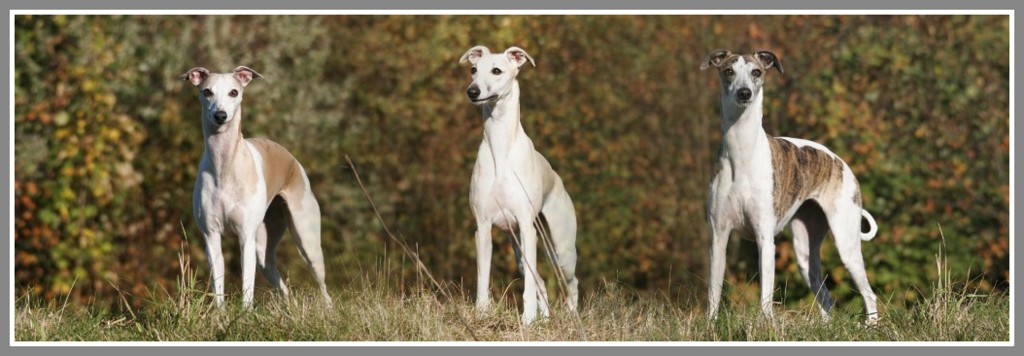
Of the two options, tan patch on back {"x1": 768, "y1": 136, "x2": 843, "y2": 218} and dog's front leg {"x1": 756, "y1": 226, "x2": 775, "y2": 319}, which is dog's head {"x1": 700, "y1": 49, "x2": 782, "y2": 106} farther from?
dog's front leg {"x1": 756, "y1": 226, "x2": 775, "y2": 319}

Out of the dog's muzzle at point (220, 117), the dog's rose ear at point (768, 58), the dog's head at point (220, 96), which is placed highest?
the dog's rose ear at point (768, 58)

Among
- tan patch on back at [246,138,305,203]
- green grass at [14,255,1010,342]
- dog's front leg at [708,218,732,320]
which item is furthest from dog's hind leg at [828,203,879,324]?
tan patch on back at [246,138,305,203]

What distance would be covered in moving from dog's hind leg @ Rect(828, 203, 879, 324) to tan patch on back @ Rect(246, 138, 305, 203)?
3509mm

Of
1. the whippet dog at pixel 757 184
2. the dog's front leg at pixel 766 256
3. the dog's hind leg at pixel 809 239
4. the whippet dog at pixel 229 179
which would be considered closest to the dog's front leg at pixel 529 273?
the whippet dog at pixel 757 184

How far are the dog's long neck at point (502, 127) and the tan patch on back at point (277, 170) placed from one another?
1455 mm

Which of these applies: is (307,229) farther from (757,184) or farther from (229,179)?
(757,184)

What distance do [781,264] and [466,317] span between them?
538cm

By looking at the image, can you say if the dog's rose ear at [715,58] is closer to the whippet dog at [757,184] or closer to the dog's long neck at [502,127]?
the whippet dog at [757,184]

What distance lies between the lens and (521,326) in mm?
7688

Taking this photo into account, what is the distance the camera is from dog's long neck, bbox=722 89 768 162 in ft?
25.7

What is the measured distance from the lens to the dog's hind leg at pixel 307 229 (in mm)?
8875

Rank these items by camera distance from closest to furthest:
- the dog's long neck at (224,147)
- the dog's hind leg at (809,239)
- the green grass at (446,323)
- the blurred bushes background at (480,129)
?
the green grass at (446,323) → the dog's long neck at (224,147) → the dog's hind leg at (809,239) → the blurred bushes background at (480,129)

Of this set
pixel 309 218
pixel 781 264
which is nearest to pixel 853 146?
pixel 781 264

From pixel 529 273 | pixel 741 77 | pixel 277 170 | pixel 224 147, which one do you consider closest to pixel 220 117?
pixel 224 147
